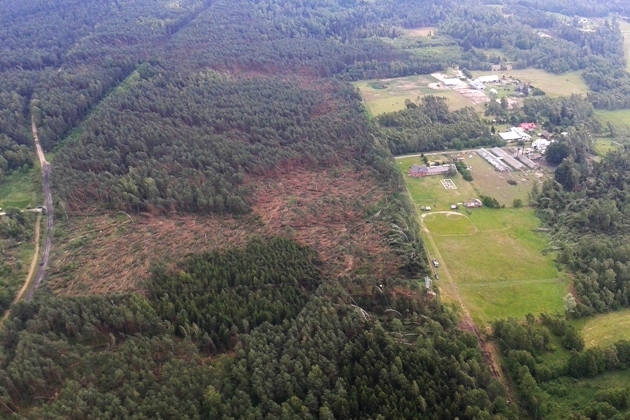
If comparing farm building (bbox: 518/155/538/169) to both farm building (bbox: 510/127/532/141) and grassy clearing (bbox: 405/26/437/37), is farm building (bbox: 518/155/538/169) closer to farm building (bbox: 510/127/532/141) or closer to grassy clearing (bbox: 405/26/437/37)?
farm building (bbox: 510/127/532/141)

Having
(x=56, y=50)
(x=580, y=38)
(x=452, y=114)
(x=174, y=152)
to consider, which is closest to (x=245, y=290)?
(x=174, y=152)

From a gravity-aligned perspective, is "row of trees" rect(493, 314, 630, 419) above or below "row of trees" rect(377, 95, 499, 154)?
below

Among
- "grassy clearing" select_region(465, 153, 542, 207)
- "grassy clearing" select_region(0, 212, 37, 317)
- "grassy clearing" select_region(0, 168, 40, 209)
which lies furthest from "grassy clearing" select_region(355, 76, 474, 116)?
"grassy clearing" select_region(0, 212, 37, 317)

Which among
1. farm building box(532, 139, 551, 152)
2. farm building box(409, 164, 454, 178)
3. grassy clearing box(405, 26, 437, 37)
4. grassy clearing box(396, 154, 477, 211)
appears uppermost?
grassy clearing box(405, 26, 437, 37)

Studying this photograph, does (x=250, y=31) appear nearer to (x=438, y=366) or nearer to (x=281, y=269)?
(x=281, y=269)

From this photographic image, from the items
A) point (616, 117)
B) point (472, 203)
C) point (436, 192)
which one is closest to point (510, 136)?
point (436, 192)

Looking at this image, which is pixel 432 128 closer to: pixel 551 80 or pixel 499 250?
pixel 499 250

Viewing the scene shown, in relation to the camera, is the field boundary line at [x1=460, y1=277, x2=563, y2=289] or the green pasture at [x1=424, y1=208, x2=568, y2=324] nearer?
the green pasture at [x1=424, y1=208, x2=568, y2=324]
